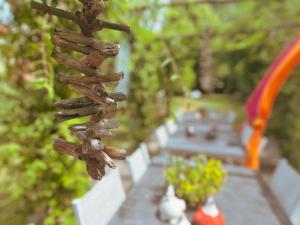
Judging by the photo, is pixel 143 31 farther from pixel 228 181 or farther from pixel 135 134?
pixel 135 134

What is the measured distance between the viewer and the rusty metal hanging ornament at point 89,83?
125cm

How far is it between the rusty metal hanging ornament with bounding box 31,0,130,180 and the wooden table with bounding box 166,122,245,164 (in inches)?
127

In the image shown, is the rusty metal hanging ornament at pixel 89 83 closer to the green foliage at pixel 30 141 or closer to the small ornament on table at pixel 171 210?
the small ornament on table at pixel 171 210

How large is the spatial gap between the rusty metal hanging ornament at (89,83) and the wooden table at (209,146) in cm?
323

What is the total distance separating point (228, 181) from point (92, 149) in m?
2.33

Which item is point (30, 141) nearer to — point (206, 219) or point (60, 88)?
point (60, 88)

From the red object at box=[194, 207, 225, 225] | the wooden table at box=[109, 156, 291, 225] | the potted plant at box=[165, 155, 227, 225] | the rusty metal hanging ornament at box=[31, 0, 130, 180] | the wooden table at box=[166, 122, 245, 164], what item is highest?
the rusty metal hanging ornament at box=[31, 0, 130, 180]

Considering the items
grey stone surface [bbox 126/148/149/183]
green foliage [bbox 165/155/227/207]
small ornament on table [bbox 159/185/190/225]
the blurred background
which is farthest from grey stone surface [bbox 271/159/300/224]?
grey stone surface [bbox 126/148/149/183]

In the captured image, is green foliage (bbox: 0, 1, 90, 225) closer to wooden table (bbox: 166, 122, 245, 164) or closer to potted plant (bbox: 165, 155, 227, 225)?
potted plant (bbox: 165, 155, 227, 225)

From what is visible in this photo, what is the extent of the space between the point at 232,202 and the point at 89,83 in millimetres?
1976

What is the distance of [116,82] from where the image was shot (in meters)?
1.34

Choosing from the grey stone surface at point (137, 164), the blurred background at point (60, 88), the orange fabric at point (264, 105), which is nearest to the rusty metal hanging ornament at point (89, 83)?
the blurred background at point (60, 88)

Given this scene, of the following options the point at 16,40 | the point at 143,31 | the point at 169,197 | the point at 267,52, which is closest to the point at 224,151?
the point at 143,31

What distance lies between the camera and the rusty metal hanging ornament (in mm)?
1245
